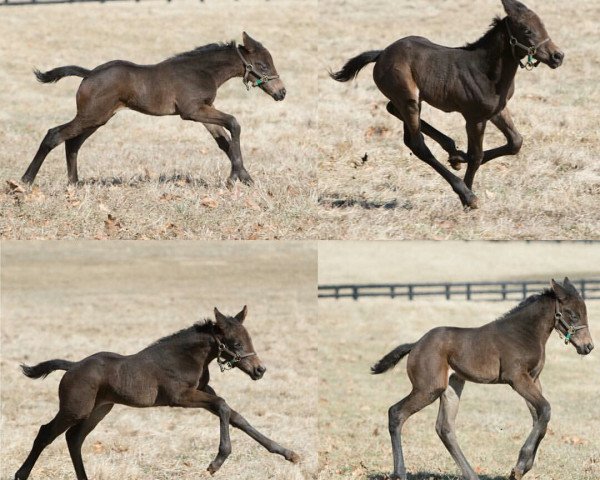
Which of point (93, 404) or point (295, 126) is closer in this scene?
point (93, 404)

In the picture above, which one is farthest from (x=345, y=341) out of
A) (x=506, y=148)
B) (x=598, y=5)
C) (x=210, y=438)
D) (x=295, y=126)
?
(x=598, y=5)

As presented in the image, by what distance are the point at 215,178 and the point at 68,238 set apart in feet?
9.51

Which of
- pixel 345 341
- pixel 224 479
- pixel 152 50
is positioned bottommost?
pixel 345 341

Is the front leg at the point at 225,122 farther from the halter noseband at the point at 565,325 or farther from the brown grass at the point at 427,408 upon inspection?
the halter noseband at the point at 565,325

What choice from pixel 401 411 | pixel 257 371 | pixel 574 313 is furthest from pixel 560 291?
pixel 257 371

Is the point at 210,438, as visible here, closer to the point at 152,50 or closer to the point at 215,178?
the point at 215,178

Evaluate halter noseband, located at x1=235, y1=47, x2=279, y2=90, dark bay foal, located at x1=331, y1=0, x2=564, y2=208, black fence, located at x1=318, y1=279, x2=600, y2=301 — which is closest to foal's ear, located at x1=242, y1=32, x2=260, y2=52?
halter noseband, located at x1=235, y1=47, x2=279, y2=90

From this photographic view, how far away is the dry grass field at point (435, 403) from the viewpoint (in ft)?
35.3

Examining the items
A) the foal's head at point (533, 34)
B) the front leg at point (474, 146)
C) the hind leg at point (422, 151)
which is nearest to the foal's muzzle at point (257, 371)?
the hind leg at point (422, 151)

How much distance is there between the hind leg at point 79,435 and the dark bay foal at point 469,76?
5.00m

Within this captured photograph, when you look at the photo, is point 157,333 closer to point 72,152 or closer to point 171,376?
point 72,152

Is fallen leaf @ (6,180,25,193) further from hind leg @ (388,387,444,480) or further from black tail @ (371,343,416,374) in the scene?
hind leg @ (388,387,444,480)

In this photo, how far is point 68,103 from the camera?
997 inches

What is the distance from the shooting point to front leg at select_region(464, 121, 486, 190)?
417 inches
